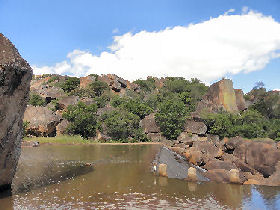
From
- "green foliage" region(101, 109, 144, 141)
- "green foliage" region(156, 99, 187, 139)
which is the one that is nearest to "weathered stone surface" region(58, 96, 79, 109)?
"green foliage" region(101, 109, 144, 141)

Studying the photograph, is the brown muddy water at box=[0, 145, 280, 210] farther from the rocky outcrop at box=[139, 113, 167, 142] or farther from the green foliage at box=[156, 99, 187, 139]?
the rocky outcrop at box=[139, 113, 167, 142]

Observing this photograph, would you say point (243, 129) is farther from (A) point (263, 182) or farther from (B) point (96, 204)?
(B) point (96, 204)

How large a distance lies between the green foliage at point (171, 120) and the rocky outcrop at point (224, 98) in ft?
47.1

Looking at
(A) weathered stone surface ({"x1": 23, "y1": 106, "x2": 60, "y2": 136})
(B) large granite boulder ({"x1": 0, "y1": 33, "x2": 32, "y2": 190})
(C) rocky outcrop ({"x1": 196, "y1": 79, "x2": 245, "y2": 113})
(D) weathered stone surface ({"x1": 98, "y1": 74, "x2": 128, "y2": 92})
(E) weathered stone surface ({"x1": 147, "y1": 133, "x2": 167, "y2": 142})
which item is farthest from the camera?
(D) weathered stone surface ({"x1": 98, "y1": 74, "x2": 128, "y2": 92})

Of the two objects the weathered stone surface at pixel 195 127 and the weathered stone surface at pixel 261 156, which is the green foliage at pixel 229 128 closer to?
the weathered stone surface at pixel 195 127

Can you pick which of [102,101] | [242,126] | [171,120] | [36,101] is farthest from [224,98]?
[36,101]

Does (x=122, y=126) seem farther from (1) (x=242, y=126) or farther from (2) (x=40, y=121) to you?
(1) (x=242, y=126)

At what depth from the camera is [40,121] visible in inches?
1460

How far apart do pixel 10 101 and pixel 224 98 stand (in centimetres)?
5711

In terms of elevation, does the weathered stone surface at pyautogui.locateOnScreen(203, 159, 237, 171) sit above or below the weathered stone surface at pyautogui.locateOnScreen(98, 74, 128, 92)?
below

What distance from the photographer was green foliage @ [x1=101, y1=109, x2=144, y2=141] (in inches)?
1642

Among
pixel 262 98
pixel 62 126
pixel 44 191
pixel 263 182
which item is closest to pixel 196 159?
pixel 263 182

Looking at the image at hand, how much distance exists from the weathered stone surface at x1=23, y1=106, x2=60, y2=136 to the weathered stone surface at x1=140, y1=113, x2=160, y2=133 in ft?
→ 49.7

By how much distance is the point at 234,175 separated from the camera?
46.4 ft
